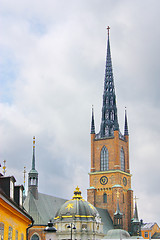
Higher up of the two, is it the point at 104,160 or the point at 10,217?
the point at 104,160

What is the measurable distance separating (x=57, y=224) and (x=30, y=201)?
19157 millimetres

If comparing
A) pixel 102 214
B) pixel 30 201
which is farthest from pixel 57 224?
pixel 102 214

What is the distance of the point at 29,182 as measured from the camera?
108 meters

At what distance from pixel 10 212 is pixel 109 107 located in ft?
389

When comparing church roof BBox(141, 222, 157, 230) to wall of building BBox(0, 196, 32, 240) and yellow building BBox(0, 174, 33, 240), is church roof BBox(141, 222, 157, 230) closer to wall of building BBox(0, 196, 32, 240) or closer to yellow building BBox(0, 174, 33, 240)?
yellow building BBox(0, 174, 33, 240)

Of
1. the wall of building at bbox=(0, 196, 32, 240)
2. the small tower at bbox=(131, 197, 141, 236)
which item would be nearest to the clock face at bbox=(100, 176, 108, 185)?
the small tower at bbox=(131, 197, 141, 236)

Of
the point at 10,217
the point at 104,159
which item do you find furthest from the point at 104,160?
the point at 10,217

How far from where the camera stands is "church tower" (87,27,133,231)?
128 meters

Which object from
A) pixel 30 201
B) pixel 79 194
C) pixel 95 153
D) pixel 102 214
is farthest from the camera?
→ pixel 95 153

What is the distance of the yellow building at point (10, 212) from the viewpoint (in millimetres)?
20828

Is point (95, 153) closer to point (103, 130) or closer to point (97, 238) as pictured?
point (103, 130)

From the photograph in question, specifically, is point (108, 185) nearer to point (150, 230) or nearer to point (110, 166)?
point (110, 166)

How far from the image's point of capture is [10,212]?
22.9m

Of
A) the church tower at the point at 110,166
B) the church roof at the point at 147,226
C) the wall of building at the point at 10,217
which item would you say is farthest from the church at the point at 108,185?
the wall of building at the point at 10,217
